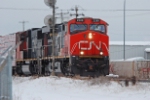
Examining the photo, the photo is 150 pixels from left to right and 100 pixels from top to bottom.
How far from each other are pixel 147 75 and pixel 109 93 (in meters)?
19.3

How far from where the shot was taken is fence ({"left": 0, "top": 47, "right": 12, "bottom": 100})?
8.69 meters

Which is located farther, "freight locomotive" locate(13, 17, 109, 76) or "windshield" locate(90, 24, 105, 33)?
"windshield" locate(90, 24, 105, 33)

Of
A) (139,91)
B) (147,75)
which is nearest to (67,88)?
(139,91)

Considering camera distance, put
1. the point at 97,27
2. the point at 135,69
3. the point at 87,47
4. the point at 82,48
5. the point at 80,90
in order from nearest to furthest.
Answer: the point at 80,90 < the point at 82,48 < the point at 87,47 < the point at 97,27 < the point at 135,69

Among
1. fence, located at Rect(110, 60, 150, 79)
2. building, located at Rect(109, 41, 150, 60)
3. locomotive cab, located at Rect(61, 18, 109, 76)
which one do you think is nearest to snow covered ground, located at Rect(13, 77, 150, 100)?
locomotive cab, located at Rect(61, 18, 109, 76)

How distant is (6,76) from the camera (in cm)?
931

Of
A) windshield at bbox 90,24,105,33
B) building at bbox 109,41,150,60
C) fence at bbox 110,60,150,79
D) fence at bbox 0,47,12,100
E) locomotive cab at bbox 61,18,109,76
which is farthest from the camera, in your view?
building at bbox 109,41,150,60

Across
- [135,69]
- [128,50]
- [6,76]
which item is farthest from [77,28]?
[128,50]

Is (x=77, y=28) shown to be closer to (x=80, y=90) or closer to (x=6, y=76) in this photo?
(x=80, y=90)

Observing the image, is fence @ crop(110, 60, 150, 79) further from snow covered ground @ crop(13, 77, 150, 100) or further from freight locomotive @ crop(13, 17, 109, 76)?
snow covered ground @ crop(13, 77, 150, 100)

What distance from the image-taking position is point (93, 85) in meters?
16.7

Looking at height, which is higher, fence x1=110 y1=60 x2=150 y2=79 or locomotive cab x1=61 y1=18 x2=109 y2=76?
locomotive cab x1=61 y1=18 x2=109 y2=76

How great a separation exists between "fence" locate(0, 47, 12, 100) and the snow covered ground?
86.5 inches

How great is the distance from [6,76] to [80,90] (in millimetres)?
6690
